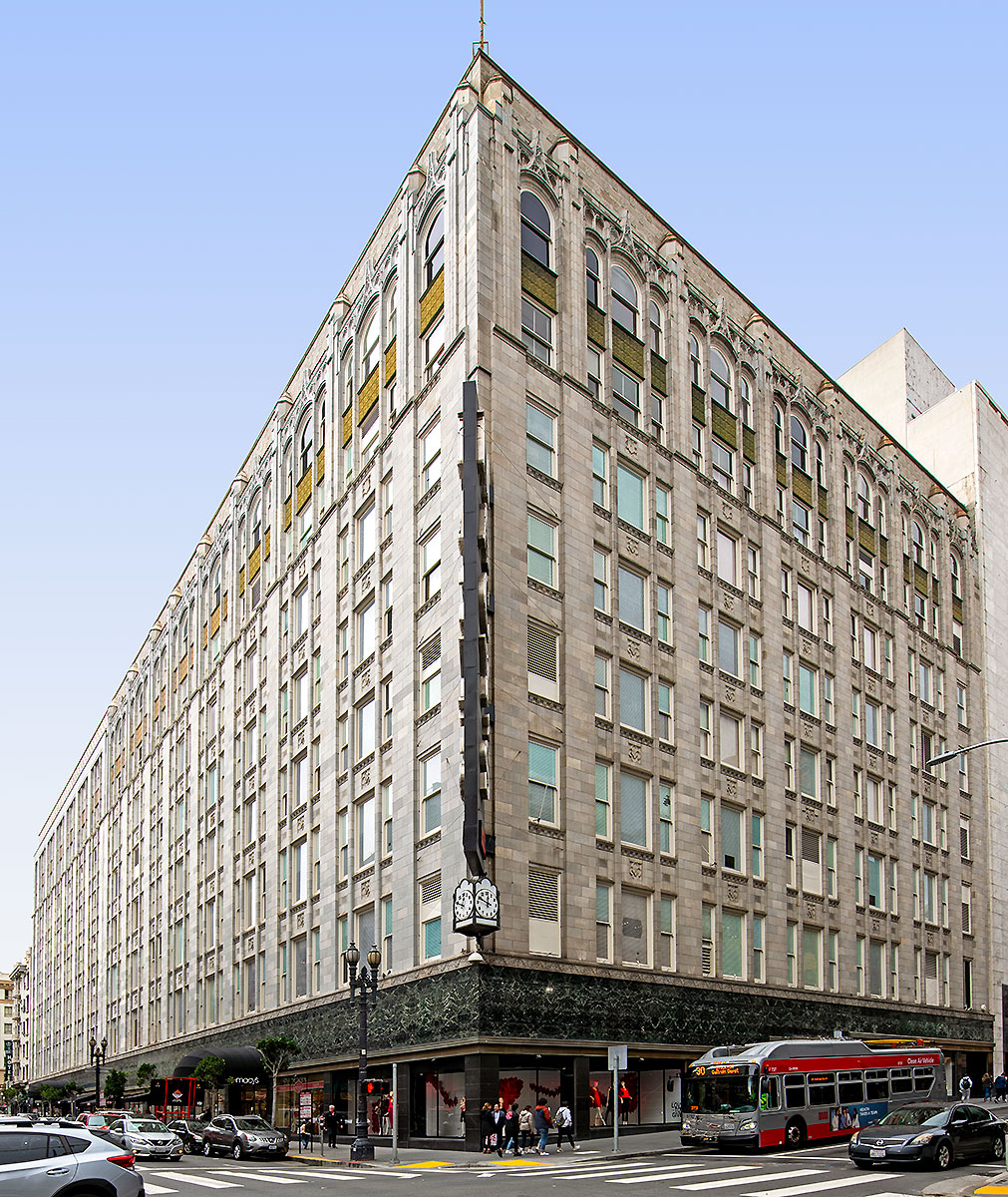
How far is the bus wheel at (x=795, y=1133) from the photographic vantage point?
35.8 metres

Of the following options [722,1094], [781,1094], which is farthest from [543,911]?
[781,1094]

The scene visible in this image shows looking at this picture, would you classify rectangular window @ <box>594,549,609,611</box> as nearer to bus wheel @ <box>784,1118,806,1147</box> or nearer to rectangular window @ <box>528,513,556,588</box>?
rectangular window @ <box>528,513,556,588</box>

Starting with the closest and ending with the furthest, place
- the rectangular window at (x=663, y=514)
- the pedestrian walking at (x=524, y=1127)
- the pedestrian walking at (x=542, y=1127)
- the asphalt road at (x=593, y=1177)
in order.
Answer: the asphalt road at (x=593, y=1177)
the pedestrian walking at (x=542, y=1127)
the pedestrian walking at (x=524, y=1127)
the rectangular window at (x=663, y=514)

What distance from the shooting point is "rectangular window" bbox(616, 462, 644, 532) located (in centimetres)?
5019

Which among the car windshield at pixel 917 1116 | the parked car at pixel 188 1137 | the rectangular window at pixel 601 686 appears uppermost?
the rectangular window at pixel 601 686

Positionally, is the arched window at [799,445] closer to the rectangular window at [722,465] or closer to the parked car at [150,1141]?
the rectangular window at [722,465]

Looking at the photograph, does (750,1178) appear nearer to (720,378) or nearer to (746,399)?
(720,378)

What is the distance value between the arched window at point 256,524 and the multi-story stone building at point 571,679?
1.05ft

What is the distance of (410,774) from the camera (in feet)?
150

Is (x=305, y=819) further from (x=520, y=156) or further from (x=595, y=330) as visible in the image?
(x=520, y=156)

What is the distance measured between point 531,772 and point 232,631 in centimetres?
3743

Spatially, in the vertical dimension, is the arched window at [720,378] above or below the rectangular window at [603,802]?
above

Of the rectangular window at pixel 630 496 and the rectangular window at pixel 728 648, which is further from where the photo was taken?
the rectangular window at pixel 728 648

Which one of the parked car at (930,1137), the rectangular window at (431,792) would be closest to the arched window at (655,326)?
the rectangular window at (431,792)
